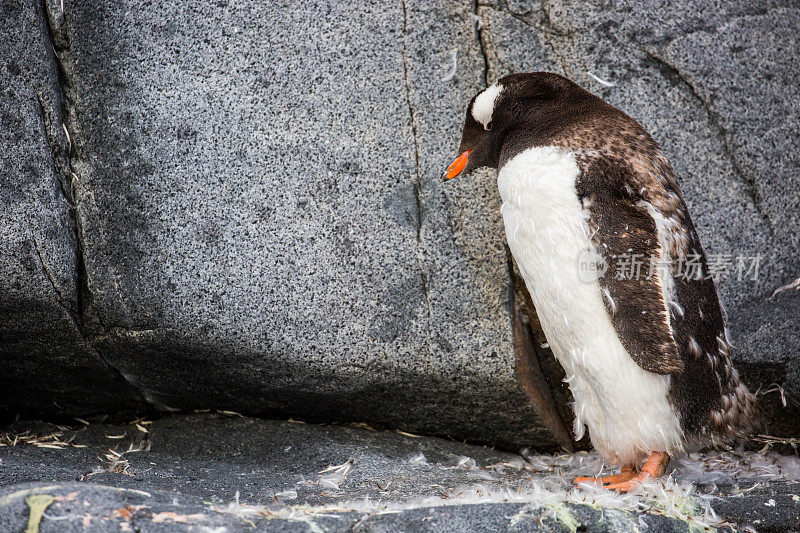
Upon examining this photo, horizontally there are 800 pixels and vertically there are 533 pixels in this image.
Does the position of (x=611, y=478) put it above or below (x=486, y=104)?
below

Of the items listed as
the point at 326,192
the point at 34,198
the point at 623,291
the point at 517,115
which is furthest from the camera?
the point at 326,192

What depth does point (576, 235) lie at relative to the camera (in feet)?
7.36

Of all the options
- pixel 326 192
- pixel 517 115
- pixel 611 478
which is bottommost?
pixel 611 478

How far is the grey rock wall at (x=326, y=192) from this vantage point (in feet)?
8.85

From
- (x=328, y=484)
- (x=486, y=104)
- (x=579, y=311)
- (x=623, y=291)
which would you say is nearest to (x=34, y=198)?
(x=328, y=484)

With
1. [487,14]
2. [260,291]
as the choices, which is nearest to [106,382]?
[260,291]

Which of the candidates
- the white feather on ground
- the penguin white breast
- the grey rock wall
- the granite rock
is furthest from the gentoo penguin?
the granite rock

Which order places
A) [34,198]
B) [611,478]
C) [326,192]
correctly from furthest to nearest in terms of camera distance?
1. [326,192]
2. [34,198]
3. [611,478]

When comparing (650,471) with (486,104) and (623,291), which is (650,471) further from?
(486,104)

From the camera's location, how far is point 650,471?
89.4 inches

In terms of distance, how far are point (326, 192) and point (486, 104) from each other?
0.69m

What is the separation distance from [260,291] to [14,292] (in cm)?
88

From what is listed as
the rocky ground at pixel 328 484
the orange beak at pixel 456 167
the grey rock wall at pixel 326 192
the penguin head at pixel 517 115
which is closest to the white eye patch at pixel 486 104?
the penguin head at pixel 517 115

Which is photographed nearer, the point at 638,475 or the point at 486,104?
the point at 638,475
